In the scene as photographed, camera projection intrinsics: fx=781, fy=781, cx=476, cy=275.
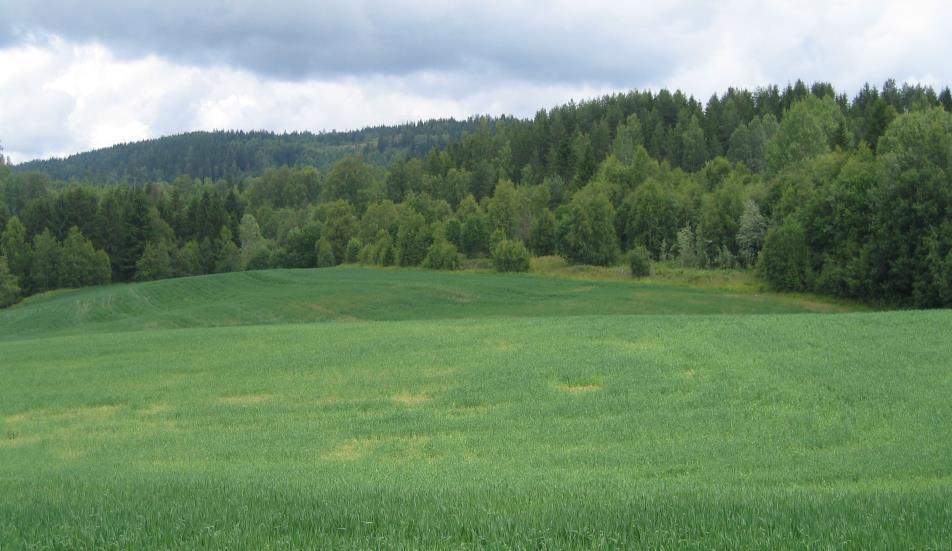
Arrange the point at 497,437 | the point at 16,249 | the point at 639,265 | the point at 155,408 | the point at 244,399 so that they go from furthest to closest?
the point at 16,249, the point at 639,265, the point at 244,399, the point at 155,408, the point at 497,437

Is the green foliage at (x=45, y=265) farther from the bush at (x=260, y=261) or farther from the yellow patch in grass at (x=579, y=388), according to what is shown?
the yellow patch in grass at (x=579, y=388)

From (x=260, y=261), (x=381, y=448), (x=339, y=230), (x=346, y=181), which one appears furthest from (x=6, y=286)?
(x=381, y=448)

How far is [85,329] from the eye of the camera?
5606cm

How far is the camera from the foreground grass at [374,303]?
57125mm

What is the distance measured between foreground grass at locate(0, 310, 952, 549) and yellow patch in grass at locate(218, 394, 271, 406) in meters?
0.16

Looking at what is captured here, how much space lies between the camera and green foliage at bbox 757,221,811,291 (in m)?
62.0

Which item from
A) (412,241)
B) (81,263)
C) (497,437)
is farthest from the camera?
(412,241)

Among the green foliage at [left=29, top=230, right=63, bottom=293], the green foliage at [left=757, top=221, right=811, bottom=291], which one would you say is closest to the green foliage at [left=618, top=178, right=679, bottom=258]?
the green foliage at [left=757, top=221, right=811, bottom=291]

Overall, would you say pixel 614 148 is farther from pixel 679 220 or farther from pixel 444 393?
pixel 444 393

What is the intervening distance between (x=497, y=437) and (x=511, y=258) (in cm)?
7541

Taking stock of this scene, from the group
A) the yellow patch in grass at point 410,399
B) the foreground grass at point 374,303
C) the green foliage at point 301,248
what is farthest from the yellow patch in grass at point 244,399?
the green foliage at point 301,248

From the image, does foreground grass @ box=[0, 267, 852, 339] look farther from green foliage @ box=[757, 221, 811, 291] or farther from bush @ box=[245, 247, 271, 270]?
bush @ box=[245, 247, 271, 270]

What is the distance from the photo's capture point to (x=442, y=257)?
101 m

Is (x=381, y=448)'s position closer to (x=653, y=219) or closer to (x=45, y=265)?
(x=653, y=219)
